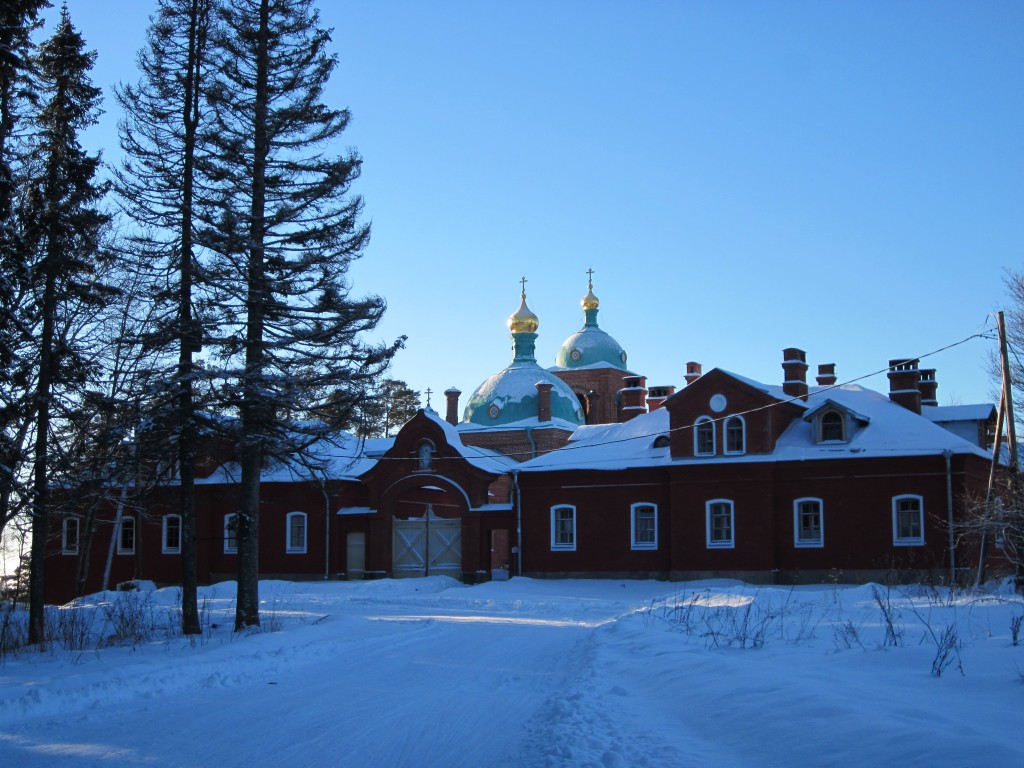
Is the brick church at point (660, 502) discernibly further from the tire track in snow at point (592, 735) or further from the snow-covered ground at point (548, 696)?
the tire track in snow at point (592, 735)

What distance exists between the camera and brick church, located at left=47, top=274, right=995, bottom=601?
3144 cm

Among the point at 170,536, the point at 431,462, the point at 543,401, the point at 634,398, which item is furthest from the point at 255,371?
the point at 543,401

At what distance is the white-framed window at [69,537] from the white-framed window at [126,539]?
1.77 meters

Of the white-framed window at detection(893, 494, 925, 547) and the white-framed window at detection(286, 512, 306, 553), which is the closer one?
the white-framed window at detection(893, 494, 925, 547)

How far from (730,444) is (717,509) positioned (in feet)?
6.97

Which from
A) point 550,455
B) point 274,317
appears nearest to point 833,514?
point 550,455

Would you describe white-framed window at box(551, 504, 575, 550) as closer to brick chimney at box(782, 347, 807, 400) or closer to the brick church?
the brick church

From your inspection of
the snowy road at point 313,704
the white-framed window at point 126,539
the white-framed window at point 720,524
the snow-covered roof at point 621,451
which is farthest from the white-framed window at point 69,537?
the snowy road at point 313,704

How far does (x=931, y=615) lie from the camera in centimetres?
1501

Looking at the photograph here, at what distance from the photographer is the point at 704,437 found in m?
34.2

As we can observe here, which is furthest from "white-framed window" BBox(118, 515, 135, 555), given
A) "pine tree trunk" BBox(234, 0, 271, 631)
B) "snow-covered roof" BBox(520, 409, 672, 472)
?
"pine tree trunk" BBox(234, 0, 271, 631)

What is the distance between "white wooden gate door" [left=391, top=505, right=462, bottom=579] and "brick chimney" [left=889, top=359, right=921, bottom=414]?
1564 cm

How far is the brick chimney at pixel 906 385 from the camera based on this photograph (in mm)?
34562

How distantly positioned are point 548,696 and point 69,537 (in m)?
36.9
